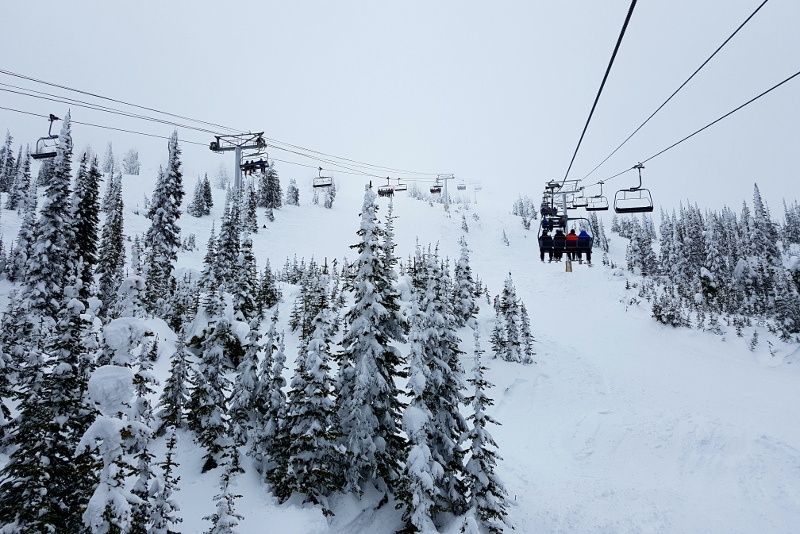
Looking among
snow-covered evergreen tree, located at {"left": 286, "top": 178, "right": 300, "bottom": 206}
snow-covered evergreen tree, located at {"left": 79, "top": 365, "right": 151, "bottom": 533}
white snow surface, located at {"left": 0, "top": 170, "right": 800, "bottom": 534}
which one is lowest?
white snow surface, located at {"left": 0, "top": 170, "right": 800, "bottom": 534}

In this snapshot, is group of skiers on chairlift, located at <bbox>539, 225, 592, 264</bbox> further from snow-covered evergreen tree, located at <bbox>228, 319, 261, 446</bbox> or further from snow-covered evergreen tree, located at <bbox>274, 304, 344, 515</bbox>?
snow-covered evergreen tree, located at <bbox>228, 319, 261, 446</bbox>

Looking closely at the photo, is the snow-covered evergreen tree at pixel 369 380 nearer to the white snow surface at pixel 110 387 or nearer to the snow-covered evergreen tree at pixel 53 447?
the snow-covered evergreen tree at pixel 53 447

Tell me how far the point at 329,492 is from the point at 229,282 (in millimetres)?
22998

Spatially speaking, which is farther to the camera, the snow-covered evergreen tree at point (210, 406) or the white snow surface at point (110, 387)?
the snow-covered evergreen tree at point (210, 406)

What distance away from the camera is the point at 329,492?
16.2 m

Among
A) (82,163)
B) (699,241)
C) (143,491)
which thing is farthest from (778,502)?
(699,241)

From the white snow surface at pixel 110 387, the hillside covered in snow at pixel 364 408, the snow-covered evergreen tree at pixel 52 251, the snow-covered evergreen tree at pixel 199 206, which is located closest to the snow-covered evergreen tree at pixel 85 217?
the hillside covered in snow at pixel 364 408

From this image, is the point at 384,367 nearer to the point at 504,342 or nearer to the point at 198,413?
the point at 198,413

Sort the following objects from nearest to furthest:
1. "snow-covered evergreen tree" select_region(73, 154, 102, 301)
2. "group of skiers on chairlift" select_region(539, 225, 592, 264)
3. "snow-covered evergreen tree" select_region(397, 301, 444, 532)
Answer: "snow-covered evergreen tree" select_region(397, 301, 444, 532) → "group of skiers on chairlift" select_region(539, 225, 592, 264) → "snow-covered evergreen tree" select_region(73, 154, 102, 301)

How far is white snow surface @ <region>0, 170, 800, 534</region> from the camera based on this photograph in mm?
16547

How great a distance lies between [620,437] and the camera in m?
27.0

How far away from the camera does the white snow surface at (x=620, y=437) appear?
54.3 feet

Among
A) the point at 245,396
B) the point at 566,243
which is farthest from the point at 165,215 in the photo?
the point at 566,243

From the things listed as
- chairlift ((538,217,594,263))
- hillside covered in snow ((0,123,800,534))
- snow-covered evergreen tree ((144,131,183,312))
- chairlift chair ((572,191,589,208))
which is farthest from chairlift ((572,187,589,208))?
snow-covered evergreen tree ((144,131,183,312))
